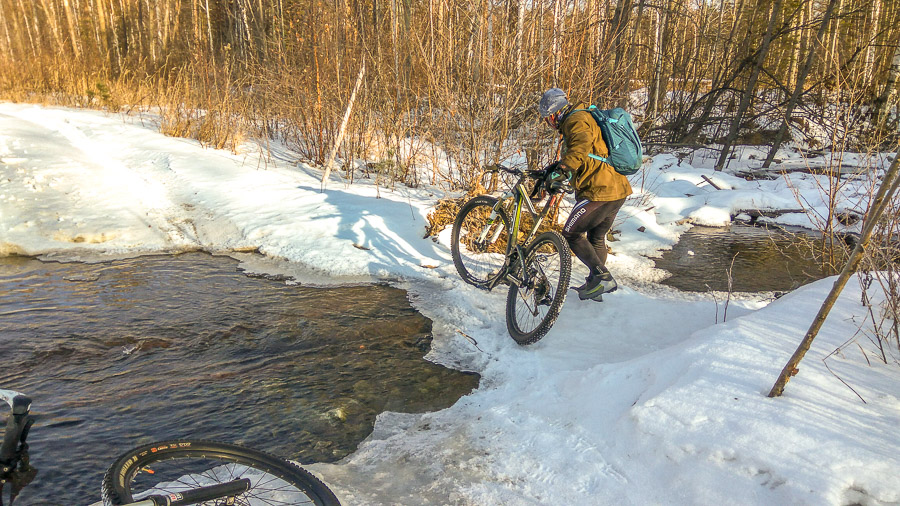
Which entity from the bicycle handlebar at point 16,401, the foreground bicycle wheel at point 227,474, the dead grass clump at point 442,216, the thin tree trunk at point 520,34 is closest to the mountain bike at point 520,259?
the dead grass clump at point 442,216

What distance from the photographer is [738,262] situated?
739 cm

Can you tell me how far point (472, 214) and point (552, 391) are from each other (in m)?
2.92

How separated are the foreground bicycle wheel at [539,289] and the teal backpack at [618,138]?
0.81 metres

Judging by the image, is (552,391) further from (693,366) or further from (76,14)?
(76,14)

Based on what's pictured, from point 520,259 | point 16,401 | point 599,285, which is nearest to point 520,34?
point 520,259

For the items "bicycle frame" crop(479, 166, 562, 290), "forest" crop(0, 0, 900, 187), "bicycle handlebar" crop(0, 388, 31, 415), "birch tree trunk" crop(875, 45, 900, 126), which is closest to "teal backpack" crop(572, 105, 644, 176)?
"bicycle frame" crop(479, 166, 562, 290)

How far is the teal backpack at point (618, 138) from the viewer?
4.64 m

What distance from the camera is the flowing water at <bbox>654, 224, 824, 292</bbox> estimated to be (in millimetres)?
6398

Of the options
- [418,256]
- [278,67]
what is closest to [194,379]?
[418,256]

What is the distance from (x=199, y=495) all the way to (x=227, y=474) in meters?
0.66

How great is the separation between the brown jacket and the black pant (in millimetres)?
90

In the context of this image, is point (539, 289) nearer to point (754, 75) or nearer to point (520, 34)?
point (520, 34)

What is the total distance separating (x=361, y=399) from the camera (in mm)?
3828

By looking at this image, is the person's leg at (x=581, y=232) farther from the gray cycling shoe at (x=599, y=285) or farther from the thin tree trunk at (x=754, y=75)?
the thin tree trunk at (x=754, y=75)
